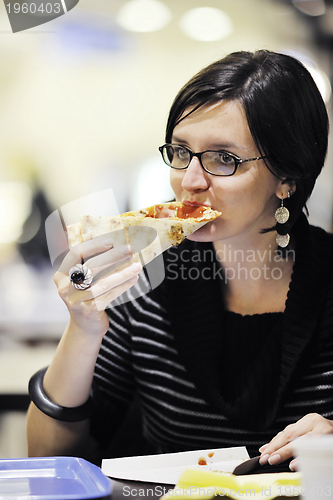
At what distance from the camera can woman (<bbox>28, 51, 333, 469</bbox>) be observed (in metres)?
1.16

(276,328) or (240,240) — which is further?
(240,240)

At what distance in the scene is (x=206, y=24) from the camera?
1.32 metres

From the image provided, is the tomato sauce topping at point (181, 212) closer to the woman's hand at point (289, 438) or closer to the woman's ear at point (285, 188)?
the woman's ear at point (285, 188)

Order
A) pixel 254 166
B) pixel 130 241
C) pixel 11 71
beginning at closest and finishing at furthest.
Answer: pixel 130 241
pixel 254 166
pixel 11 71

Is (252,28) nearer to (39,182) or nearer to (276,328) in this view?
(39,182)

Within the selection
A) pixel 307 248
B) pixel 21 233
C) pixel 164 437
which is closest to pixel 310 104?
pixel 307 248

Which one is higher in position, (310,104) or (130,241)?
(310,104)

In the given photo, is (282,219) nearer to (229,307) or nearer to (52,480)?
(229,307)

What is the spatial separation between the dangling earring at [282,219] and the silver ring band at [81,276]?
25.1 inches

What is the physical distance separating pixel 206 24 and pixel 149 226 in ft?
2.36

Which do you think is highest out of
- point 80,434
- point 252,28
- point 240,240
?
point 252,28

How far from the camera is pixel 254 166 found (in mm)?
1193

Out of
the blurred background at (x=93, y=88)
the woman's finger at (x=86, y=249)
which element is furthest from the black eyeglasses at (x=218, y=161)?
the woman's finger at (x=86, y=249)

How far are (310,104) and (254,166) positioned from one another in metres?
0.27
